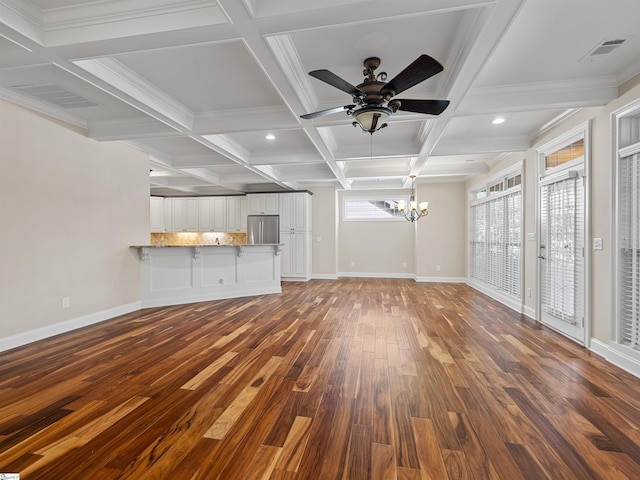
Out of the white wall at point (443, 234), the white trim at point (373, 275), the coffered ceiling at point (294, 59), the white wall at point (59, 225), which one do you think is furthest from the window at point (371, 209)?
the white wall at point (59, 225)

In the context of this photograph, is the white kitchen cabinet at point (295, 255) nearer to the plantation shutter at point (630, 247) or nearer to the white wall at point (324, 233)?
the white wall at point (324, 233)

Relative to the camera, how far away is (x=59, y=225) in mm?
3775

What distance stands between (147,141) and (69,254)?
7.18 feet

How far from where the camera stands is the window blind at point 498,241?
518 cm

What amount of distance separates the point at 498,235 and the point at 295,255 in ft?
16.1

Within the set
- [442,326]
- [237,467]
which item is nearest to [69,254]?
[237,467]

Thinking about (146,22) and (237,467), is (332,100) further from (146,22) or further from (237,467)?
(237,467)

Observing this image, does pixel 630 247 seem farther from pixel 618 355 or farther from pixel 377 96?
pixel 377 96

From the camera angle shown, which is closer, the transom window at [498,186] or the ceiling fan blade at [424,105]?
the ceiling fan blade at [424,105]

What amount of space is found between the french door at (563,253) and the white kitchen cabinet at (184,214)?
8249 millimetres

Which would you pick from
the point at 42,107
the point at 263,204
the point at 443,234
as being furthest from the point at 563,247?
the point at 263,204

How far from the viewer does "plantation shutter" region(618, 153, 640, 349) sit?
2709 millimetres

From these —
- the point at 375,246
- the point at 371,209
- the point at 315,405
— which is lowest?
the point at 315,405

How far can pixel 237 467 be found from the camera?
1543 millimetres
